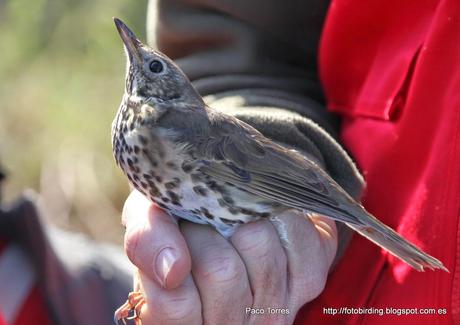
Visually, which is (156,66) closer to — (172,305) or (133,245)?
(133,245)

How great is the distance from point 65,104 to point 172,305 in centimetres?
374

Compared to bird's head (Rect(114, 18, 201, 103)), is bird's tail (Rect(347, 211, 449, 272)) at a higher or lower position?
lower

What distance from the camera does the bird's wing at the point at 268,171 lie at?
5.40ft

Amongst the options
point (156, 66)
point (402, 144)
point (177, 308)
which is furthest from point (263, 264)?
point (156, 66)

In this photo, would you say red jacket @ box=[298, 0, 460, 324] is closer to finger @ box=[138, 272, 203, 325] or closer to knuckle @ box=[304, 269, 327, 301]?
knuckle @ box=[304, 269, 327, 301]

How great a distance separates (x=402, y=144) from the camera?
1771 millimetres

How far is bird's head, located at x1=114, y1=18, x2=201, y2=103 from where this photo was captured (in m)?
1.84

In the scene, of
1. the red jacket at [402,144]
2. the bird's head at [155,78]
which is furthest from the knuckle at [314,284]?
the bird's head at [155,78]

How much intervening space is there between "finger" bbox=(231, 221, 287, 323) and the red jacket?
0.66 feet

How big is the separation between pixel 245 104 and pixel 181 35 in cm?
39

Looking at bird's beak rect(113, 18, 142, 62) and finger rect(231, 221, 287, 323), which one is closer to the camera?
finger rect(231, 221, 287, 323)

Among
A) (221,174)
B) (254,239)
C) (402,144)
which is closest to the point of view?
(254,239)

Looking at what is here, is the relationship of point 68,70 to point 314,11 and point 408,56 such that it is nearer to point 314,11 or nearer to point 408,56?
point 314,11

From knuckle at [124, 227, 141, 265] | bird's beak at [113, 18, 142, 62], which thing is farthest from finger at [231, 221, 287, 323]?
bird's beak at [113, 18, 142, 62]
